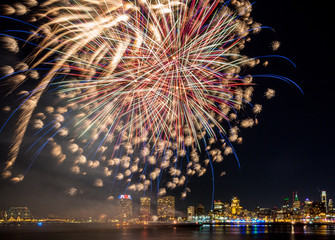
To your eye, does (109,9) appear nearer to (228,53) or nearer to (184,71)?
(184,71)

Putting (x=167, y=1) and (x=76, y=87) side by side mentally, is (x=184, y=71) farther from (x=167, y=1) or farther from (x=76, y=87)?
(x=76, y=87)

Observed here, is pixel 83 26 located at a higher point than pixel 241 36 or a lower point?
lower

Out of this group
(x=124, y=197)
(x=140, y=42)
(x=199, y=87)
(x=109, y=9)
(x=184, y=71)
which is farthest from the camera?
(x=124, y=197)

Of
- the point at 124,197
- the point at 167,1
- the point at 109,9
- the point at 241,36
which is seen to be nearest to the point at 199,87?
the point at 241,36

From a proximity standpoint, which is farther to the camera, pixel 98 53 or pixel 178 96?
pixel 178 96

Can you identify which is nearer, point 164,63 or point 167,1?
point 167,1

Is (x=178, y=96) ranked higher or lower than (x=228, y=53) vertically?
lower

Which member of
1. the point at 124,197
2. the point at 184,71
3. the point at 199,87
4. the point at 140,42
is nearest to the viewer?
the point at 140,42

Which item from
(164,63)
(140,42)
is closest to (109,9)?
(140,42)

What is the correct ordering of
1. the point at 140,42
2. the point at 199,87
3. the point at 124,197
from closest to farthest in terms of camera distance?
the point at 140,42 → the point at 199,87 → the point at 124,197
